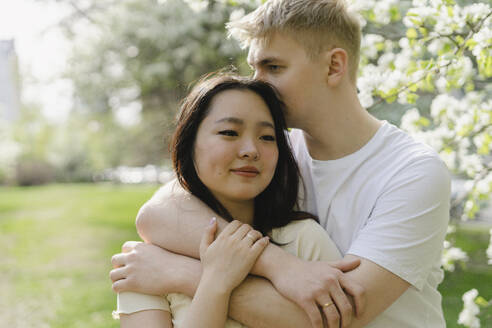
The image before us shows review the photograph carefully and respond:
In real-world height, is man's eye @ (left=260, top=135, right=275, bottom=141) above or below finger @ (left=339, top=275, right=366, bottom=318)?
above

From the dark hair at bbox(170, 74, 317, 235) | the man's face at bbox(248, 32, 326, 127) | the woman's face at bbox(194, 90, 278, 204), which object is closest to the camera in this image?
the woman's face at bbox(194, 90, 278, 204)

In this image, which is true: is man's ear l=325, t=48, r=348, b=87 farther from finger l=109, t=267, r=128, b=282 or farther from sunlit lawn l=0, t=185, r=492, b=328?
sunlit lawn l=0, t=185, r=492, b=328

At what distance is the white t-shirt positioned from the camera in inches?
71.1

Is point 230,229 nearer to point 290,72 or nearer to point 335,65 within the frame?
point 290,72

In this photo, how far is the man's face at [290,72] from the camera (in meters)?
2.18

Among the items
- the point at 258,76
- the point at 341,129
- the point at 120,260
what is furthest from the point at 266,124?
the point at 120,260

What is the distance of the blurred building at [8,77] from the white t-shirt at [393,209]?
23.0 meters

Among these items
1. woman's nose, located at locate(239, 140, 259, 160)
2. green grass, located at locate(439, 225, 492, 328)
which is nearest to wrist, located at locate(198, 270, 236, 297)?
woman's nose, located at locate(239, 140, 259, 160)

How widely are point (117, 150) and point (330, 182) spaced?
28.1m

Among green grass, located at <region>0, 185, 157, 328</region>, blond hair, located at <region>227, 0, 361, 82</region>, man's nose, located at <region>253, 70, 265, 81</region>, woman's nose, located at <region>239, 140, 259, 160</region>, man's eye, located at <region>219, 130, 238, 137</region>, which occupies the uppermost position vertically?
blond hair, located at <region>227, 0, 361, 82</region>

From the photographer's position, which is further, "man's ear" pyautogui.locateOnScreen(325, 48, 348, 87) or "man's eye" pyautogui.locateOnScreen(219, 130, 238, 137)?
"man's ear" pyautogui.locateOnScreen(325, 48, 348, 87)

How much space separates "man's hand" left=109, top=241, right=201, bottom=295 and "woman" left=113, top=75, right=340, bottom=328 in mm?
52

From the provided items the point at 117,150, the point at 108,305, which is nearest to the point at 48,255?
the point at 108,305

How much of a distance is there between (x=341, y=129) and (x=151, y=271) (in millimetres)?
996
